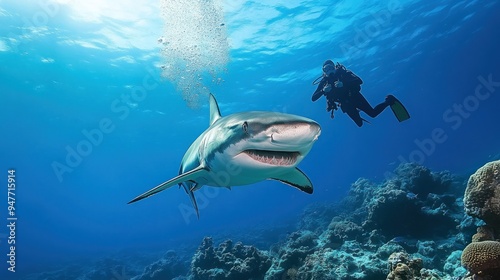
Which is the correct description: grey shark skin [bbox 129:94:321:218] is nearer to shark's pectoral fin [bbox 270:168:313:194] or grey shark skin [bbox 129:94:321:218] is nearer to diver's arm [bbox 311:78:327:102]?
shark's pectoral fin [bbox 270:168:313:194]

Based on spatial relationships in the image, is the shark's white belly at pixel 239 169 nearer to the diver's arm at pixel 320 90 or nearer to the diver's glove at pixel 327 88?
the diver's glove at pixel 327 88

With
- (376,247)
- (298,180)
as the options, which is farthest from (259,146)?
(376,247)

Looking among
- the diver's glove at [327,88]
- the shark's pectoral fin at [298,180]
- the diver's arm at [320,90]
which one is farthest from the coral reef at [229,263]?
the diver's glove at [327,88]

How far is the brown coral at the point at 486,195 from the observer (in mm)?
4195

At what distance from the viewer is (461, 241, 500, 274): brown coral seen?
323 cm

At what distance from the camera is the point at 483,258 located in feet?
10.7

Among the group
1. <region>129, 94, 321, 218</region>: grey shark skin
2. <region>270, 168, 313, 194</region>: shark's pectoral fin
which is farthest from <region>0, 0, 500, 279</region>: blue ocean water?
<region>129, 94, 321, 218</region>: grey shark skin

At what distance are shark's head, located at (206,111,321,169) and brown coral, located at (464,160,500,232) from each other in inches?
133
